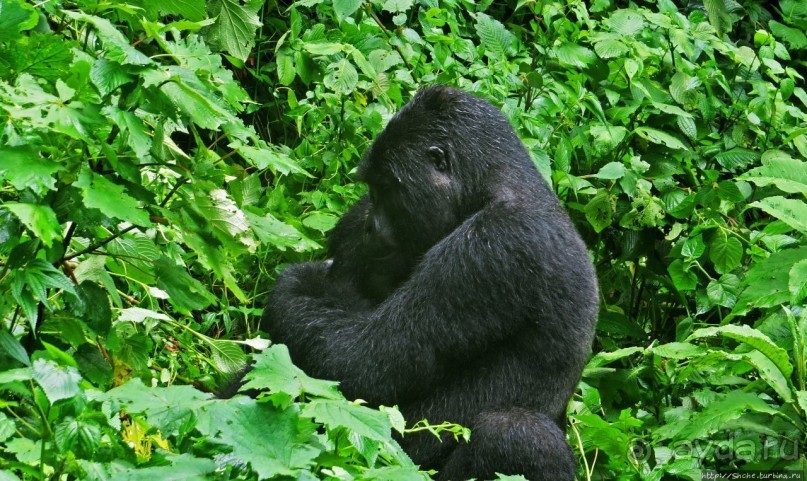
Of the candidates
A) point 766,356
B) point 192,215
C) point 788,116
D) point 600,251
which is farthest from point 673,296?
point 192,215

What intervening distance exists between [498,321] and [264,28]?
3.32m

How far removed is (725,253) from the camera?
17.7 ft

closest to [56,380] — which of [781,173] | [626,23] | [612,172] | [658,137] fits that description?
[781,173]

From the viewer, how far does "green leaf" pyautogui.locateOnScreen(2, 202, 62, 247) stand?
96.1 inches

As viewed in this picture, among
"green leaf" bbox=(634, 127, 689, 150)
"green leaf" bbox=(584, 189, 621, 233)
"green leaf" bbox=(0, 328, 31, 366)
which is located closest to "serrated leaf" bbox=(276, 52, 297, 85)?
"green leaf" bbox=(584, 189, 621, 233)

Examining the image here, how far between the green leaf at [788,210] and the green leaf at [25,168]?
10.3 feet

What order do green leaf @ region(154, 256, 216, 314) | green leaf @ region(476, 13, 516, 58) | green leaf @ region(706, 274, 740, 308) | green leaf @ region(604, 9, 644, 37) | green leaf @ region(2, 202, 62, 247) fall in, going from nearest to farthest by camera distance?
green leaf @ region(2, 202, 62, 247), green leaf @ region(154, 256, 216, 314), green leaf @ region(706, 274, 740, 308), green leaf @ region(476, 13, 516, 58), green leaf @ region(604, 9, 644, 37)

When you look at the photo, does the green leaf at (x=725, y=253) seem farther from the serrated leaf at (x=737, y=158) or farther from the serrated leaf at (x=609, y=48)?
the serrated leaf at (x=609, y=48)

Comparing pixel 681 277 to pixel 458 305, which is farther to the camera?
pixel 681 277

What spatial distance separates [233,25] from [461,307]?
2134 millimetres

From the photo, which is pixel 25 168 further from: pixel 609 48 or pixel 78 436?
pixel 609 48

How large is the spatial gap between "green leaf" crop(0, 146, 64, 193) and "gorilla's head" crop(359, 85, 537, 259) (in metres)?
1.74

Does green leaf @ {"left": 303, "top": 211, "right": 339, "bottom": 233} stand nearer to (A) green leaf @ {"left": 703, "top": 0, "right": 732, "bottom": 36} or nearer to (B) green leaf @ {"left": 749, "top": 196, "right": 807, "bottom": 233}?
(B) green leaf @ {"left": 749, "top": 196, "right": 807, "bottom": 233}

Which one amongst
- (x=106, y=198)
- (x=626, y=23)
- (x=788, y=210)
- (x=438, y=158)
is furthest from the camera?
(x=626, y=23)
